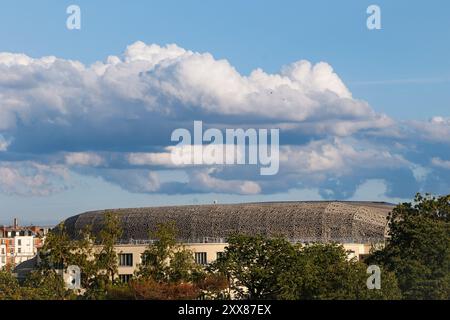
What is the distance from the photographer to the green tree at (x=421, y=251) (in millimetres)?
102125

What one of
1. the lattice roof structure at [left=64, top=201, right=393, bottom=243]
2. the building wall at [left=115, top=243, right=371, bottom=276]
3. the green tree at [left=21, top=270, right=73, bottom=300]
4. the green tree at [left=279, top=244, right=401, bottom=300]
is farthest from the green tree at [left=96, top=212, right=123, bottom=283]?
the lattice roof structure at [left=64, top=201, right=393, bottom=243]

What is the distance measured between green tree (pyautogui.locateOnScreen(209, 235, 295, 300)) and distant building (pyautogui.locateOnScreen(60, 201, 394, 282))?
3373 cm

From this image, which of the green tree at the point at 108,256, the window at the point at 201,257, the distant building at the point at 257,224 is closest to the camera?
the green tree at the point at 108,256

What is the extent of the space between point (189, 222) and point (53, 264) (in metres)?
38.6

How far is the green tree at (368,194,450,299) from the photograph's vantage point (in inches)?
4021

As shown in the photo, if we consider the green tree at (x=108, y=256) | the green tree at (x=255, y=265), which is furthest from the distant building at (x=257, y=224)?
the green tree at (x=255, y=265)

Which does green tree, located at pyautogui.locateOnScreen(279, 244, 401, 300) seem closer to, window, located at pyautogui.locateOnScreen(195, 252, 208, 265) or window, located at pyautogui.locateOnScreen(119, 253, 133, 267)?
window, located at pyautogui.locateOnScreen(195, 252, 208, 265)

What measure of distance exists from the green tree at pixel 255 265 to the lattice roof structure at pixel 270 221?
37.3 m

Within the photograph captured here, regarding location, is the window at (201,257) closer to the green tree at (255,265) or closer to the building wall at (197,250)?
the building wall at (197,250)

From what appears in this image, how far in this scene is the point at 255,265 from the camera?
340 ft

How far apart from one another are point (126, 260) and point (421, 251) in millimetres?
45721
